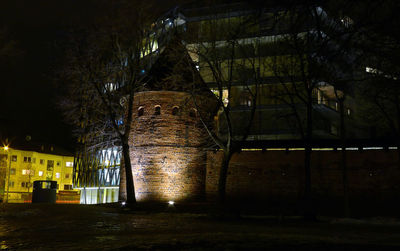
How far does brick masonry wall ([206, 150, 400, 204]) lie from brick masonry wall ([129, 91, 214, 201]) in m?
0.99

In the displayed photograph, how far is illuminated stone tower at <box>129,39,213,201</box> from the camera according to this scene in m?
20.1

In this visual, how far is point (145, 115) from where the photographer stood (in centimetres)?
2091

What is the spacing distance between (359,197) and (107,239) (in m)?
12.8

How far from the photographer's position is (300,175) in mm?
18891

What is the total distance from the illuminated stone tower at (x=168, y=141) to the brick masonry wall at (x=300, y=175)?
1.03 meters

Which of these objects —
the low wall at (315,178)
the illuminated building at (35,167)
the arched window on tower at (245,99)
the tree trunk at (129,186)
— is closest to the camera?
the low wall at (315,178)

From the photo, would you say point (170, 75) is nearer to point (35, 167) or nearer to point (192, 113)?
point (192, 113)

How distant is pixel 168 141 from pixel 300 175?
6.49 metres

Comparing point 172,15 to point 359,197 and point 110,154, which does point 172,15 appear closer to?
point 110,154

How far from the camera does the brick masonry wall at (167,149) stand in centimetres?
2006

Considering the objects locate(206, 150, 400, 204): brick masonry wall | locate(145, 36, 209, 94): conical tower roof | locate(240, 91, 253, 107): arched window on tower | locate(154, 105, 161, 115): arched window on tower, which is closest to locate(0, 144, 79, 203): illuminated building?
locate(240, 91, 253, 107): arched window on tower

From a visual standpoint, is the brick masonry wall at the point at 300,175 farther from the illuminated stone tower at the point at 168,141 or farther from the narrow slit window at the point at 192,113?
the narrow slit window at the point at 192,113

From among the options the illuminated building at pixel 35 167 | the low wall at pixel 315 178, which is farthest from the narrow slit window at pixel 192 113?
the illuminated building at pixel 35 167

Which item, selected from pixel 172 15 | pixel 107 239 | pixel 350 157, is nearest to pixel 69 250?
pixel 107 239
